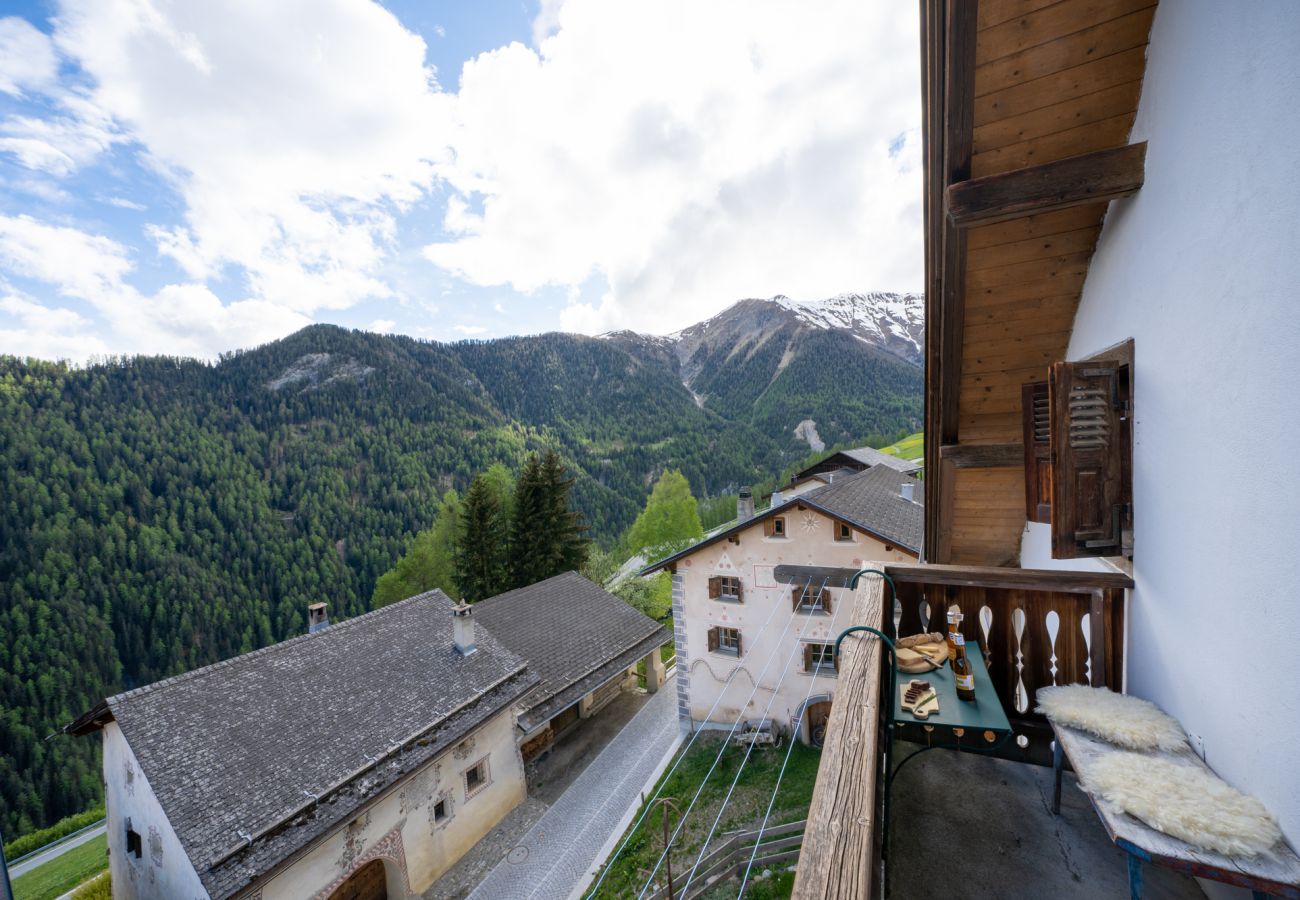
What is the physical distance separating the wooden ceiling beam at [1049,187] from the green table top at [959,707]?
2.65 m

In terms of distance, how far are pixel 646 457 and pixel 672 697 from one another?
9716 centimetres

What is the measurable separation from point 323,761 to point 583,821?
21.0ft

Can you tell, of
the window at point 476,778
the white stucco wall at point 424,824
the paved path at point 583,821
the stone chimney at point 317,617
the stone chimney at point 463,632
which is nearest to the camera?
the white stucco wall at point 424,824

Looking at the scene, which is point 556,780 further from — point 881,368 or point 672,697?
point 881,368

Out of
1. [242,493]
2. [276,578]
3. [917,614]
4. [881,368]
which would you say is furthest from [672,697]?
[881,368]

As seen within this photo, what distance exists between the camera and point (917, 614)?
10.9ft

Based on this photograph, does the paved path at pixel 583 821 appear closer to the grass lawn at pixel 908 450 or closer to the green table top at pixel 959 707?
the green table top at pixel 959 707

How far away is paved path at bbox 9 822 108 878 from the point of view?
990 inches

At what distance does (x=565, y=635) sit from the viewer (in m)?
18.3

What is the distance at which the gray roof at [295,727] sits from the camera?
8547 mm

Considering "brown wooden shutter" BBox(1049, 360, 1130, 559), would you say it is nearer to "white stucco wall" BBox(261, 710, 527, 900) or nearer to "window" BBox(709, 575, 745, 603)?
"window" BBox(709, 575, 745, 603)

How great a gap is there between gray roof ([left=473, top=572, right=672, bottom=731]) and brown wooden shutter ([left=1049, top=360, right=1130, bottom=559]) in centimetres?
1408

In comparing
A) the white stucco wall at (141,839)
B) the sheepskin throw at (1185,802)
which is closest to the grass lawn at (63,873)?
the white stucco wall at (141,839)

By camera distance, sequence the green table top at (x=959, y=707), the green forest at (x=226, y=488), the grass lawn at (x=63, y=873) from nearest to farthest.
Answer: the green table top at (x=959, y=707)
the grass lawn at (x=63, y=873)
the green forest at (x=226, y=488)
